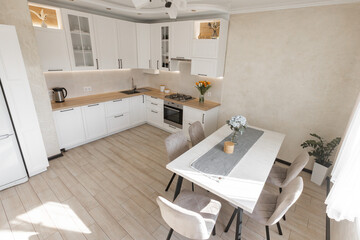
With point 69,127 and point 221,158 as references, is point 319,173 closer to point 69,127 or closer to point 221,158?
point 221,158

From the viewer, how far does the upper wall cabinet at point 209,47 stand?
3.48m

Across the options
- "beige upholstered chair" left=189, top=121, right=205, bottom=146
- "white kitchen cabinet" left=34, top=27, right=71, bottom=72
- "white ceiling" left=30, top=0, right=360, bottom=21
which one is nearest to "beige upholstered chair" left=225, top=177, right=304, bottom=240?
"beige upholstered chair" left=189, top=121, right=205, bottom=146

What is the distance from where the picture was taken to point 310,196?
2730 millimetres

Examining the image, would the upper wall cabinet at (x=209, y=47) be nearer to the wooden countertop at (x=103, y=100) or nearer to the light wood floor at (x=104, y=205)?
the wooden countertop at (x=103, y=100)

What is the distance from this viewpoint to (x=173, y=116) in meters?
4.41

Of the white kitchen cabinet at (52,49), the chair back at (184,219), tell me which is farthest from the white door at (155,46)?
the chair back at (184,219)

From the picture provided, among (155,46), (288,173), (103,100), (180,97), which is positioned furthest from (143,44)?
(288,173)

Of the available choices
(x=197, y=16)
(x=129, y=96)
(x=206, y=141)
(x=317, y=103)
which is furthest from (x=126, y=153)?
(x=317, y=103)

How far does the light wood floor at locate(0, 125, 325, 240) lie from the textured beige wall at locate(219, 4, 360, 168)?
42.4 inches

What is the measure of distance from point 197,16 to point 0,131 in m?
3.92

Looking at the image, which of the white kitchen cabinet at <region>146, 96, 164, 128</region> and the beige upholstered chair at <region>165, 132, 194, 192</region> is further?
the white kitchen cabinet at <region>146, 96, 164, 128</region>

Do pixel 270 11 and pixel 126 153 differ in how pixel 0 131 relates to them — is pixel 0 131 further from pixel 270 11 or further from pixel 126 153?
pixel 270 11

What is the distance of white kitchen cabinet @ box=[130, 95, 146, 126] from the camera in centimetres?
468

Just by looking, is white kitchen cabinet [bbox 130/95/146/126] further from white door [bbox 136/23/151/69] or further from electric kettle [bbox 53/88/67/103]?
electric kettle [bbox 53/88/67/103]
